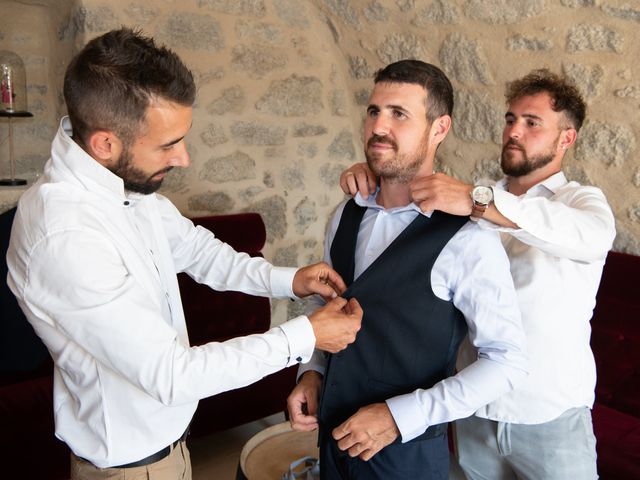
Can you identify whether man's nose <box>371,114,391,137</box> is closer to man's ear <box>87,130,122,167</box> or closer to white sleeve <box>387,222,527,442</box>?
white sleeve <box>387,222,527,442</box>

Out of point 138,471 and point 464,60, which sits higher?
point 464,60

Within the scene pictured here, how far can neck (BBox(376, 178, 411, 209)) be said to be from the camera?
5.29 feet

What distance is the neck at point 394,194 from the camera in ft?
5.29

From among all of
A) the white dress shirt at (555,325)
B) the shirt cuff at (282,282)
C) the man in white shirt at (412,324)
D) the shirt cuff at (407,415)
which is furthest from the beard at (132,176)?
the white dress shirt at (555,325)

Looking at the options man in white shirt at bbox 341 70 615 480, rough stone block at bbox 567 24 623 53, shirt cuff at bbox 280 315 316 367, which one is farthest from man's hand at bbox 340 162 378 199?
rough stone block at bbox 567 24 623 53

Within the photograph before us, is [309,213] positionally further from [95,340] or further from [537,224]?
[95,340]

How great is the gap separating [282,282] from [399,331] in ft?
1.38

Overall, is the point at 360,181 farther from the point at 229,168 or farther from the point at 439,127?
A: the point at 229,168

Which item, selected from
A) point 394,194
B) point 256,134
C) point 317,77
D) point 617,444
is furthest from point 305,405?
point 317,77

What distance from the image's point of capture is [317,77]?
3.78 metres

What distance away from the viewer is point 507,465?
176 centimetres

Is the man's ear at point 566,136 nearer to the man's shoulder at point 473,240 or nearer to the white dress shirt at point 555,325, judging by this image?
the white dress shirt at point 555,325

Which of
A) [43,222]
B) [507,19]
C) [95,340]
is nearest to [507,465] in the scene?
[95,340]

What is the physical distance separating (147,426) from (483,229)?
93 centimetres
